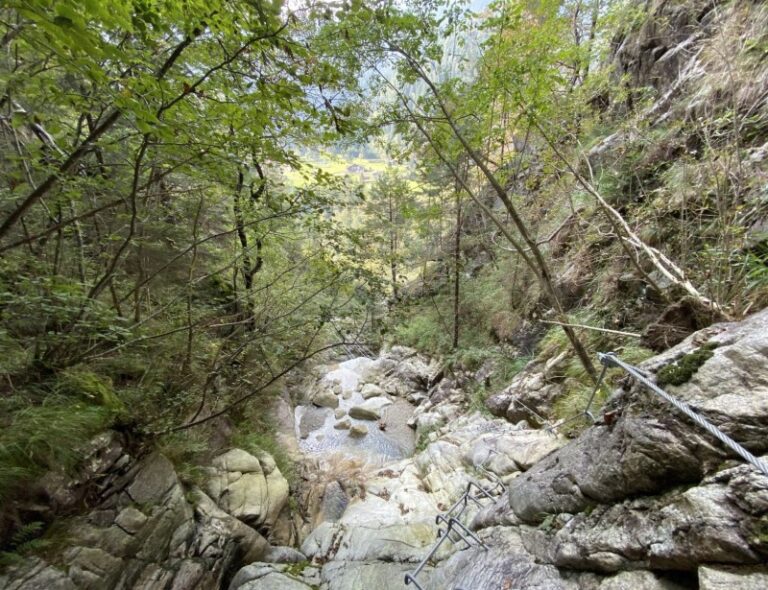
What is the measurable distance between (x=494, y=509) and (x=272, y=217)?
356 cm

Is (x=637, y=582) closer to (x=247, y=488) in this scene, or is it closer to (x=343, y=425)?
(x=247, y=488)

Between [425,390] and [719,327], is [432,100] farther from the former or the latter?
[425,390]

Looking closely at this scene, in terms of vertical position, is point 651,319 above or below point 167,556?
above

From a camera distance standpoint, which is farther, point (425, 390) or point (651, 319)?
point (425, 390)

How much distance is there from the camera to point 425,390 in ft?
35.1

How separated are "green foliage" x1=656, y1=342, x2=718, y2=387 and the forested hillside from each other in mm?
22

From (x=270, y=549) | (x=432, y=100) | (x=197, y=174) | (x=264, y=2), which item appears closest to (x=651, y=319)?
(x=432, y=100)

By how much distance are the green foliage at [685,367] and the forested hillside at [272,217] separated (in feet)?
0.07

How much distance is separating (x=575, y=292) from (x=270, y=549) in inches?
264

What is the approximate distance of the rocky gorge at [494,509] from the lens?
1430 mm

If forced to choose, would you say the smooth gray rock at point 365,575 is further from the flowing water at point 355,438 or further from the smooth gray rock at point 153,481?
the flowing water at point 355,438


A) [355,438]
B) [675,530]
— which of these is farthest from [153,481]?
[355,438]

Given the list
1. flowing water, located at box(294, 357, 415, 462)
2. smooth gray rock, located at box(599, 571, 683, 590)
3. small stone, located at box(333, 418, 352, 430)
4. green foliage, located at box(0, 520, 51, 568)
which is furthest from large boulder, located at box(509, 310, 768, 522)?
small stone, located at box(333, 418, 352, 430)

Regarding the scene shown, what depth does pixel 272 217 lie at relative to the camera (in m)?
2.69
